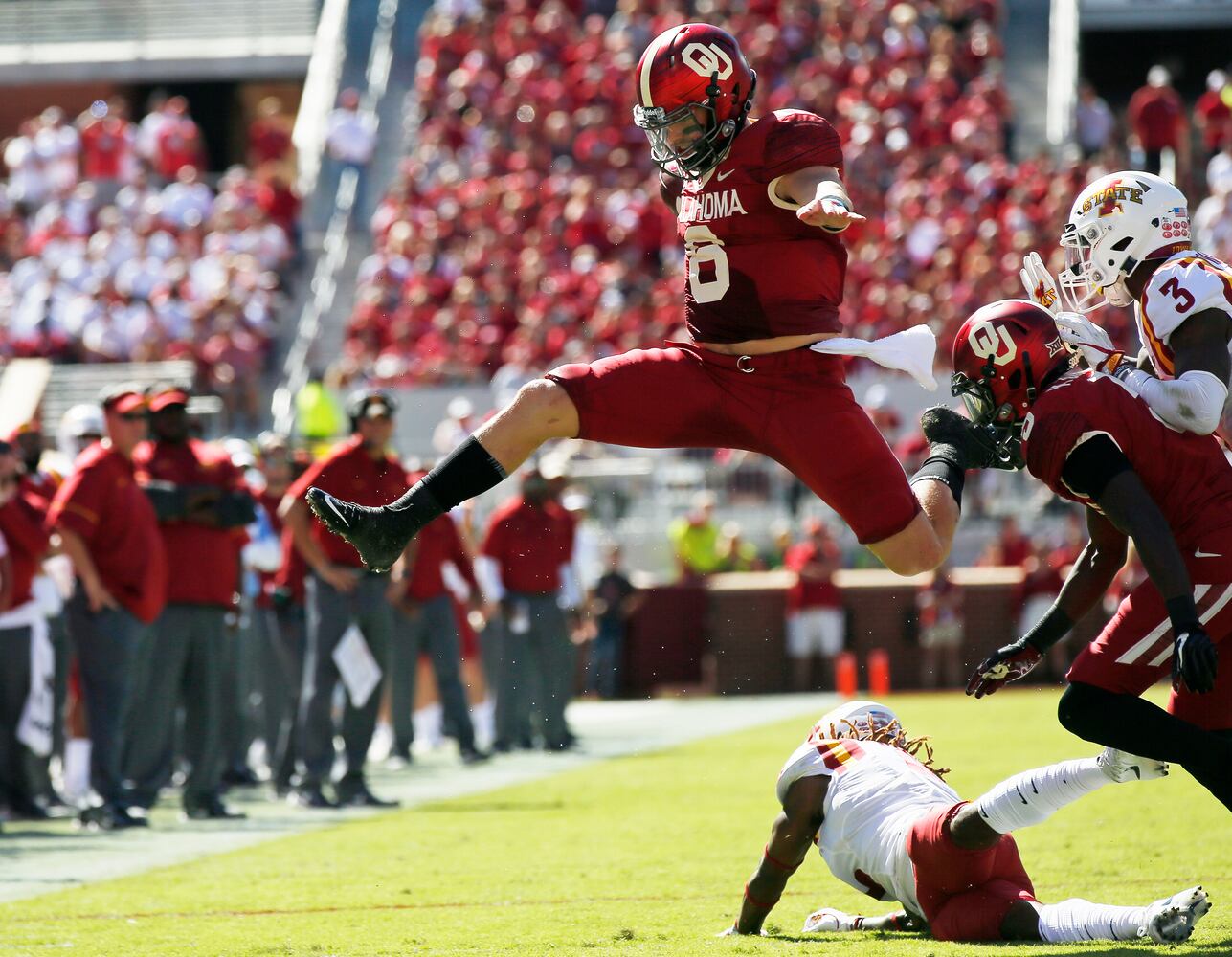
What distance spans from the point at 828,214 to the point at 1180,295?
3.24 feet

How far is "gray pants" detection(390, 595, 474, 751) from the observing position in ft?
39.8

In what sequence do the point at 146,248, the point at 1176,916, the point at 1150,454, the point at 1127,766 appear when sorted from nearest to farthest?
the point at 1176,916
the point at 1150,454
the point at 1127,766
the point at 146,248

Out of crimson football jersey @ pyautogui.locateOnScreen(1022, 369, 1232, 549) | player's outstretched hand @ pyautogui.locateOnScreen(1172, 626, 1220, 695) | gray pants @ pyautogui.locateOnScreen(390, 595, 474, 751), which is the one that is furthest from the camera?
gray pants @ pyautogui.locateOnScreen(390, 595, 474, 751)

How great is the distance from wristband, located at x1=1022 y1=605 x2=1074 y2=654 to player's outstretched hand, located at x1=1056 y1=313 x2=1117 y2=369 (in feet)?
2.43

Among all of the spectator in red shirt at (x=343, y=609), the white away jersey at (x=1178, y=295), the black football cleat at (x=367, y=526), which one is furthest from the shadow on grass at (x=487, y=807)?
the white away jersey at (x=1178, y=295)

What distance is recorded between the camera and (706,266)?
5816 millimetres

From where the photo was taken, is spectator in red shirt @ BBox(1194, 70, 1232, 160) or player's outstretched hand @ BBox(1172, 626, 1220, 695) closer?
player's outstretched hand @ BBox(1172, 626, 1220, 695)

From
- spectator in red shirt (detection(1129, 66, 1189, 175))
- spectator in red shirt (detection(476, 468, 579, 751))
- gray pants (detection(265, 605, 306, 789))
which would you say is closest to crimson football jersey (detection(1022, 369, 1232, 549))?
gray pants (detection(265, 605, 306, 789))

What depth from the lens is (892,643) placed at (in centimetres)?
1766

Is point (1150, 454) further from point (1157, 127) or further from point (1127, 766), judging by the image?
point (1157, 127)

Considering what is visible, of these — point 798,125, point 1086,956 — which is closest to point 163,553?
point 798,125

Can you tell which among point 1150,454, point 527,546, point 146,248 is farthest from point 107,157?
point 1150,454

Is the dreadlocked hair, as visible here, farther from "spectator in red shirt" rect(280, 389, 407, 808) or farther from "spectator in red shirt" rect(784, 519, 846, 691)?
"spectator in red shirt" rect(784, 519, 846, 691)

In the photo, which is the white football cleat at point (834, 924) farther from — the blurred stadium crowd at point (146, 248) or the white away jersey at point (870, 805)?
the blurred stadium crowd at point (146, 248)
